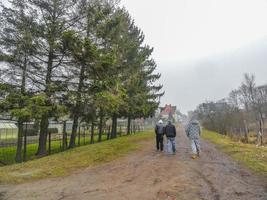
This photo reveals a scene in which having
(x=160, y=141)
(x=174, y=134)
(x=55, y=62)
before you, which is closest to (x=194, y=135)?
(x=174, y=134)

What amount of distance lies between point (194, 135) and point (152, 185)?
21.8 feet

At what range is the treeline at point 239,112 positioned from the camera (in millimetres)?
42562

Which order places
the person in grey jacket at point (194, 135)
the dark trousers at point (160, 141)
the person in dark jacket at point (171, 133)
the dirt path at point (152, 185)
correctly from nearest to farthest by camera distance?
the dirt path at point (152, 185)
the person in grey jacket at point (194, 135)
the person in dark jacket at point (171, 133)
the dark trousers at point (160, 141)

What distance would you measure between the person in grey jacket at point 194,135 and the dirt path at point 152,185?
2.68 meters

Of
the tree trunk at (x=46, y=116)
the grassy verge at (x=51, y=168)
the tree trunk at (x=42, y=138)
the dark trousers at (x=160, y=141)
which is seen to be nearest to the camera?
the grassy verge at (x=51, y=168)

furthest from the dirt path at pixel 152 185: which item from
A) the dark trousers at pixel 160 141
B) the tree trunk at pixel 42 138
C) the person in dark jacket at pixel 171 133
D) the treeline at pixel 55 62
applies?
the tree trunk at pixel 42 138

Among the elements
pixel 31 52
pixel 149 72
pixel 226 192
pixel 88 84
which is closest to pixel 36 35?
pixel 31 52

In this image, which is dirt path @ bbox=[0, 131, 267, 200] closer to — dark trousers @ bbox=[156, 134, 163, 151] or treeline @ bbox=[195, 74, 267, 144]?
dark trousers @ bbox=[156, 134, 163, 151]

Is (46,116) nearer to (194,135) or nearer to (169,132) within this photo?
(169,132)

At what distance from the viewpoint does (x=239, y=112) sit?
44.8 meters

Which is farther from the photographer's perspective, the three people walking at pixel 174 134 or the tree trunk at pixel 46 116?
the tree trunk at pixel 46 116

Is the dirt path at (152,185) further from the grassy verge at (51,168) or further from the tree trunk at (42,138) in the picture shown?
the tree trunk at (42,138)

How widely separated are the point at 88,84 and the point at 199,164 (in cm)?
979

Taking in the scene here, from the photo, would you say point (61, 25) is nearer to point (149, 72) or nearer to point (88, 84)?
point (88, 84)
